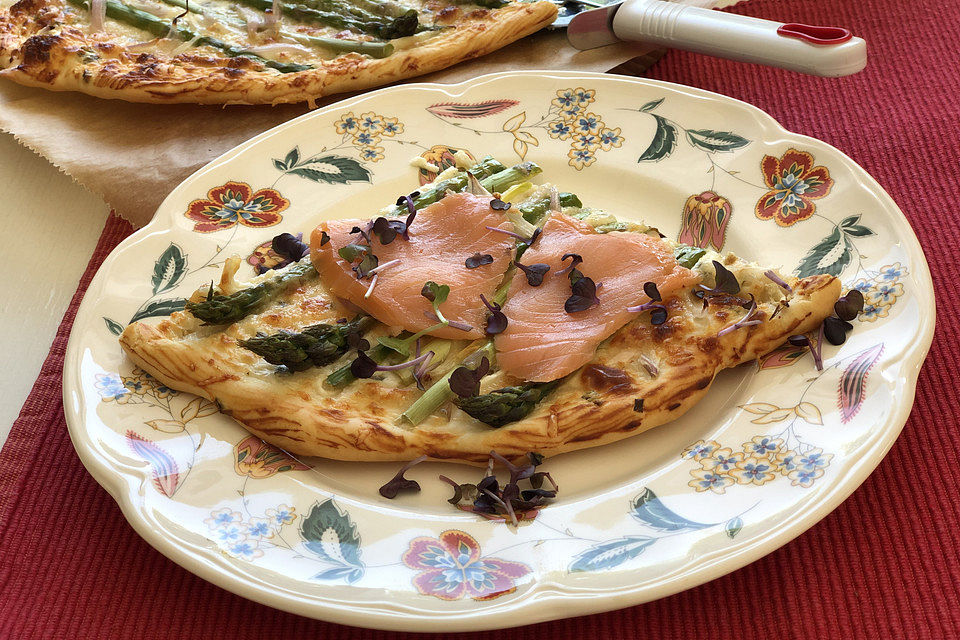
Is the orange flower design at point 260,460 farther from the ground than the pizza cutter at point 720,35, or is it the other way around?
the pizza cutter at point 720,35

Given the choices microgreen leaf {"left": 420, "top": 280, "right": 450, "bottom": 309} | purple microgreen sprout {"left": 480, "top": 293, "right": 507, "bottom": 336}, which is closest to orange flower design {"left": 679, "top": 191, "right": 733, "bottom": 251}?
purple microgreen sprout {"left": 480, "top": 293, "right": 507, "bottom": 336}

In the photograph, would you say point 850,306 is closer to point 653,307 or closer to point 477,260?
point 653,307

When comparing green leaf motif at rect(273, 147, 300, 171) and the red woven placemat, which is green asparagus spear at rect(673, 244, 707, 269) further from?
green leaf motif at rect(273, 147, 300, 171)

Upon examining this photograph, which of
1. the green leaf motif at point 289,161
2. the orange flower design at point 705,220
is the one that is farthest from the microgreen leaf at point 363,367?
the orange flower design at point 705,220

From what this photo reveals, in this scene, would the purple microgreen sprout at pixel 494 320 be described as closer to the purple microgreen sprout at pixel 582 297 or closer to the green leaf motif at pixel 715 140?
the purple microgreen sprout at pixel 582 297

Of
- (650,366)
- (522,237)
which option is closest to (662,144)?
(522,237)

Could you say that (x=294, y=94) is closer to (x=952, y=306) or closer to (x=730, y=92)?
(x=730, y=92)
